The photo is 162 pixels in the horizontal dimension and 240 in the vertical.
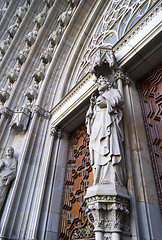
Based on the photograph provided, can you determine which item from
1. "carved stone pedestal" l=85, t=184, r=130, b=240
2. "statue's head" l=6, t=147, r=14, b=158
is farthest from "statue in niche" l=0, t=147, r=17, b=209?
"carved stone pedestal" l=85, t=184, r=130, b=240

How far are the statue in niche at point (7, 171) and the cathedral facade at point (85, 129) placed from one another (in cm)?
2

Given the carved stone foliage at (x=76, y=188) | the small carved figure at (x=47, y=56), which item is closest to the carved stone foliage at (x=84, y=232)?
the carved stone foliage at (x=76, y=188)

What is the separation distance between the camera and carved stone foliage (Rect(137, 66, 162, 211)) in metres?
2.47

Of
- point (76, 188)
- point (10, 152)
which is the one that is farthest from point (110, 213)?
point (10, 152)

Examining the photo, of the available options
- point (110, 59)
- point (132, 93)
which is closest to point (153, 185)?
point (132, 93)

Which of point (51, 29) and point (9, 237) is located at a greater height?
point (51, 29)

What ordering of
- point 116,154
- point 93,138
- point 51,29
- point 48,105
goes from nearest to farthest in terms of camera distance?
point 116,154
point 93,138
point 48,105
point 51,29

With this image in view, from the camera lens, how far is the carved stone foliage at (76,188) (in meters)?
3.46

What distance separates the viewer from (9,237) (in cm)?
344

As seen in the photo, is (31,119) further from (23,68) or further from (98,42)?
(98,42)

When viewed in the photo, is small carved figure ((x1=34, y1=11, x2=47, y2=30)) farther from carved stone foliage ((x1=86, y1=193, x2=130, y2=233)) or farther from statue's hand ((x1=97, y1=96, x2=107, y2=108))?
carved stone foliage ((x1=86, y1=193, x2=130, y2=233))

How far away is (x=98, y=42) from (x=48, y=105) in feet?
8.26

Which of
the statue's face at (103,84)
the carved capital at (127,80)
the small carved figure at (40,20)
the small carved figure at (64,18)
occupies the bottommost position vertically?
the statue's face at (103,84)

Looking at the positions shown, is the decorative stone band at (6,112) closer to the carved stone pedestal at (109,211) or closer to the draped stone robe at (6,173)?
the draped stone robe at (6,173)
